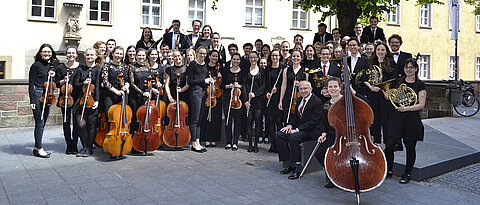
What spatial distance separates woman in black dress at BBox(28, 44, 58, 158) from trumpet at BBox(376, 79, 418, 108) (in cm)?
510

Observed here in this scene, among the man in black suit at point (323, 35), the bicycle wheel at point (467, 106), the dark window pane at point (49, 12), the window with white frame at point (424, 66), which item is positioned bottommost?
the bicycle wheel at point (467, 106)

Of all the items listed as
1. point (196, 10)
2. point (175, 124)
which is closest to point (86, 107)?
point (175, 124)

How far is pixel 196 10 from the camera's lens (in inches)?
770

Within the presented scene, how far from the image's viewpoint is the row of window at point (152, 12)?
16.9 m

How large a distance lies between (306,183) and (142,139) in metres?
2.89

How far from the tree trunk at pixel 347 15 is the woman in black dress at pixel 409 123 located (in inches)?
214

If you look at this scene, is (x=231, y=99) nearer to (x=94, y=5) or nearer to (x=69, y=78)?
(x=69, y=78)

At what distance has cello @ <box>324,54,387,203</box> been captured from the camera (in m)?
4.45

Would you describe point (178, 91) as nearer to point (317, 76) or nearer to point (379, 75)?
point (317, 76)

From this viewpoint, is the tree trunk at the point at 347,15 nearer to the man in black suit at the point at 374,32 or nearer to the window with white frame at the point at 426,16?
the man in black suit at the point at 374,32

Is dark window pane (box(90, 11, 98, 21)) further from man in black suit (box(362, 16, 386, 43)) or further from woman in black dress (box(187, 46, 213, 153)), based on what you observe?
man in black suit (box(362, 16, 386, 43))

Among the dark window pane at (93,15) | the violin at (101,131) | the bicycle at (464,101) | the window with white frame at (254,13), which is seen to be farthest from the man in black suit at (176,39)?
the window with white frame at (254,13)

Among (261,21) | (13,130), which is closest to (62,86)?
(13,130)

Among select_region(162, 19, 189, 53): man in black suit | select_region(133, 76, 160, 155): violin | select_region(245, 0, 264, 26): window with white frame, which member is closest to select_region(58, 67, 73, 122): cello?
select_region(133, 76, 160, 155): violin
